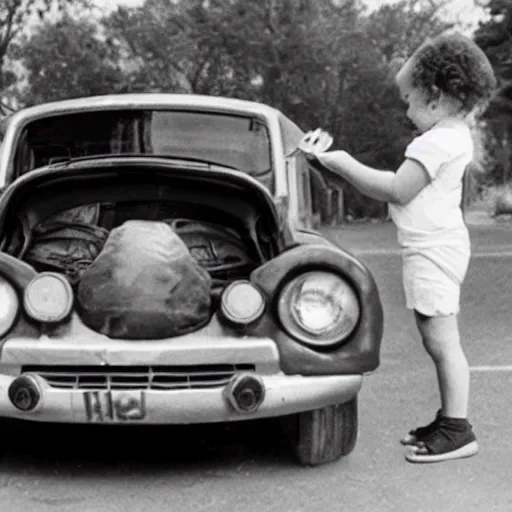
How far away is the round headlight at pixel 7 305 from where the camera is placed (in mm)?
3963

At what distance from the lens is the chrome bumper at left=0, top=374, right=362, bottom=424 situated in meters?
3.85

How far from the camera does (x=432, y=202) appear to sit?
4.39 meters

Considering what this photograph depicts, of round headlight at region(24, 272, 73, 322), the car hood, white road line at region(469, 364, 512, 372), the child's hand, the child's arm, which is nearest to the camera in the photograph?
round headlight at region(24, 272, 73, 322)

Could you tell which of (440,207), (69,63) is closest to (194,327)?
(440,207)

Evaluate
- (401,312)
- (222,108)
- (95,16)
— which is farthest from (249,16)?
(222,108)

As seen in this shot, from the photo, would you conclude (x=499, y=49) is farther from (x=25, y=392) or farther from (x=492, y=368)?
(x=25, y=392)

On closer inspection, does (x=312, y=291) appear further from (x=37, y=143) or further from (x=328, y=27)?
(x=328, y=27)

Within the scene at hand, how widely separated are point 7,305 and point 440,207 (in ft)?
5.11

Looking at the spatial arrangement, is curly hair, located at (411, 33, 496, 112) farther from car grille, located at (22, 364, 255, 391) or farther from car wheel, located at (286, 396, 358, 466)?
car grille, located at (22, 364, 255, 391)

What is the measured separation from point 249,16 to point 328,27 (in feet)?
9.83

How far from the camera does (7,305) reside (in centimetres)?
400

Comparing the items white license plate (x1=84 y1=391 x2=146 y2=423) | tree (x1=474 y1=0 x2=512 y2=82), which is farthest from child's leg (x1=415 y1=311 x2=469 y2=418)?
tree (x1=474 y1=0 x2=512 y2=82)

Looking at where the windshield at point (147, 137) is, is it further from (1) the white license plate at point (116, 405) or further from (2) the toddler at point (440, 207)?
(1) the white license plate at point (116, 405)

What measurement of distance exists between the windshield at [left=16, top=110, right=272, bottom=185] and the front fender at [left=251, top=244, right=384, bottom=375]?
1.53 meters
